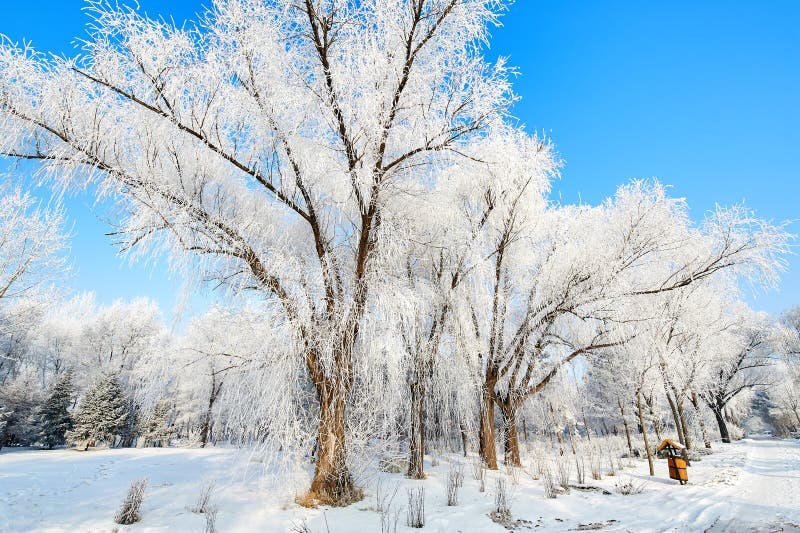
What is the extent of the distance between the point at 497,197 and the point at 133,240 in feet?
23.2

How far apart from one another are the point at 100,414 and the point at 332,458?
80.5 feet

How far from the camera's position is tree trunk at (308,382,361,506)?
518 cm

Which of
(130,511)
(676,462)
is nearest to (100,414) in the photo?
(130,511)

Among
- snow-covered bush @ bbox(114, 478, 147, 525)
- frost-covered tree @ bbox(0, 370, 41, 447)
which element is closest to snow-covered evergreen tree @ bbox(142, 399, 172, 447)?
frost-covered tree @ bbox(0, 370, 41, 447)

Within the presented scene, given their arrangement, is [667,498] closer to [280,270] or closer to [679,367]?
[679,367]

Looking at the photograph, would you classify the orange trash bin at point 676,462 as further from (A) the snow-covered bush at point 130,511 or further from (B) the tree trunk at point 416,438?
(A) the snow-covered bush at point 130,511

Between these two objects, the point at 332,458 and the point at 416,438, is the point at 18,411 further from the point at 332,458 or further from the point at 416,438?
the point at 332,458

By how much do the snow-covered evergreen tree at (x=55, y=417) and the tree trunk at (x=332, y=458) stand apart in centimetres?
2774

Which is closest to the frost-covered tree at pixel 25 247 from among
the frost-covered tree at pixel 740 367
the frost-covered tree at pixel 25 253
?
the frost-covered tree at pixel 25 253

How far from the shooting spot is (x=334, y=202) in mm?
6340

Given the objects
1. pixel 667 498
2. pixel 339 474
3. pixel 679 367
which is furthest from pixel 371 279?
pixel 679 367

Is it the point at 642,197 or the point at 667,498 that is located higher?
the point at 642,197

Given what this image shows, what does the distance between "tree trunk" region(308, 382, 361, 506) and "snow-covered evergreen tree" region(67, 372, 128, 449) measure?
Result: 951 inches

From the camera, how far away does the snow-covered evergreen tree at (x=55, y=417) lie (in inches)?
912
